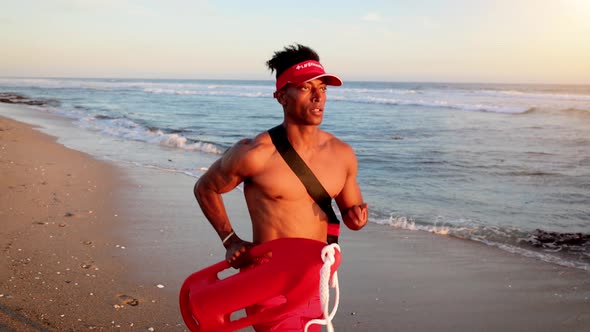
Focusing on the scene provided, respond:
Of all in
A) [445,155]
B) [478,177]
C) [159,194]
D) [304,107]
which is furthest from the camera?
[445,155]

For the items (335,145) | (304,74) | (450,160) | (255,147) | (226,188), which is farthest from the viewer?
(450,160)

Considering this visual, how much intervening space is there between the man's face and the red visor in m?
0.04

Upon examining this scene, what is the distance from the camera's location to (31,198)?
727 cm

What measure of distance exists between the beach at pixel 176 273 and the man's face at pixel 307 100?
2026mm

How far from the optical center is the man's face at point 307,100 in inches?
105

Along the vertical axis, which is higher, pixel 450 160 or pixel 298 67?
pixel 298 67

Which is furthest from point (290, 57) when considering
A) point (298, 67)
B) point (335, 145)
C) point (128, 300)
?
point (128, 300)

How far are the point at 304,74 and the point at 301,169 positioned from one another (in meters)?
0.47

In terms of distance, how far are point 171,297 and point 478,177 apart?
25.3 ft

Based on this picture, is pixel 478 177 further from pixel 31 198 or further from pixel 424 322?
pixel 31 198

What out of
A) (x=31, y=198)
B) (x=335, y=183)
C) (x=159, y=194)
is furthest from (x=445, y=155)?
(x=335, y=183)

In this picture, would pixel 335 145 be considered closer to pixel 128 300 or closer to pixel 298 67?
pixel 298 67

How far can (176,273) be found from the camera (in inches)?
197

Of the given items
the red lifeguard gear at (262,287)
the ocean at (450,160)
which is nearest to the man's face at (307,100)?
the red lifeguard gear at (262,287)
